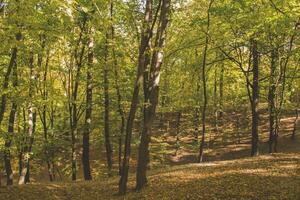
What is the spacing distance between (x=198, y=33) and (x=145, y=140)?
1637 cm

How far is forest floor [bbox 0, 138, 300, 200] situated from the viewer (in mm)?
14250

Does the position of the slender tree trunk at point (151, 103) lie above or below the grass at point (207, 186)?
above

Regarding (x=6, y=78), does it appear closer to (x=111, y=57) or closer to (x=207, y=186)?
(x=111, y=57)

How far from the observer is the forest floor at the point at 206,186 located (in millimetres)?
14250

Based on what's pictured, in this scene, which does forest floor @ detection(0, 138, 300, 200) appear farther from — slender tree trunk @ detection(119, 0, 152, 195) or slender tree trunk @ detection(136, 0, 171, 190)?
slender tree trunk @ detection(119, 0, 152, 195)

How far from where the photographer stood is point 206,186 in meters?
15.6

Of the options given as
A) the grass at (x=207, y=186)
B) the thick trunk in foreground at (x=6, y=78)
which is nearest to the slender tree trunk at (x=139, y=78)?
the grass at (x=207, y=186)

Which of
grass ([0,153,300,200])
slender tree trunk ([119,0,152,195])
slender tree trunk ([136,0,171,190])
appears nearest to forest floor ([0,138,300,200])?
grass ([0,153,300,200])

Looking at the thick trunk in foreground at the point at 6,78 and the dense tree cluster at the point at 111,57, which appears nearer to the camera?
the thick trunk in foreground at the point at 6,78

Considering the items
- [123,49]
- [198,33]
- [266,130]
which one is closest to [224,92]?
[266,130]

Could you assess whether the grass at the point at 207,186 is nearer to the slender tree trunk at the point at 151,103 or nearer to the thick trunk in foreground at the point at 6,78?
the slender tree trunk at the point at 151,103

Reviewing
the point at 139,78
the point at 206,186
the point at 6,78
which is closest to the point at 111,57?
the point at 6,78

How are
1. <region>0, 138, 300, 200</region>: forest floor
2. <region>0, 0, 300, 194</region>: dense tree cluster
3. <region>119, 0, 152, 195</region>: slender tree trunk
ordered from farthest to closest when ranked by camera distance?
<region>0, 0, 300, 194</region>: dense tree cluster, <region>119, 0, 152, 195</region>: slender tree trunk, <region>0, 138, 300, 200</region>: forest floor

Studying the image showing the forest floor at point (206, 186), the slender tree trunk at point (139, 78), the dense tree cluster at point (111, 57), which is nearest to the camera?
the forest floor at point (206, 186)
